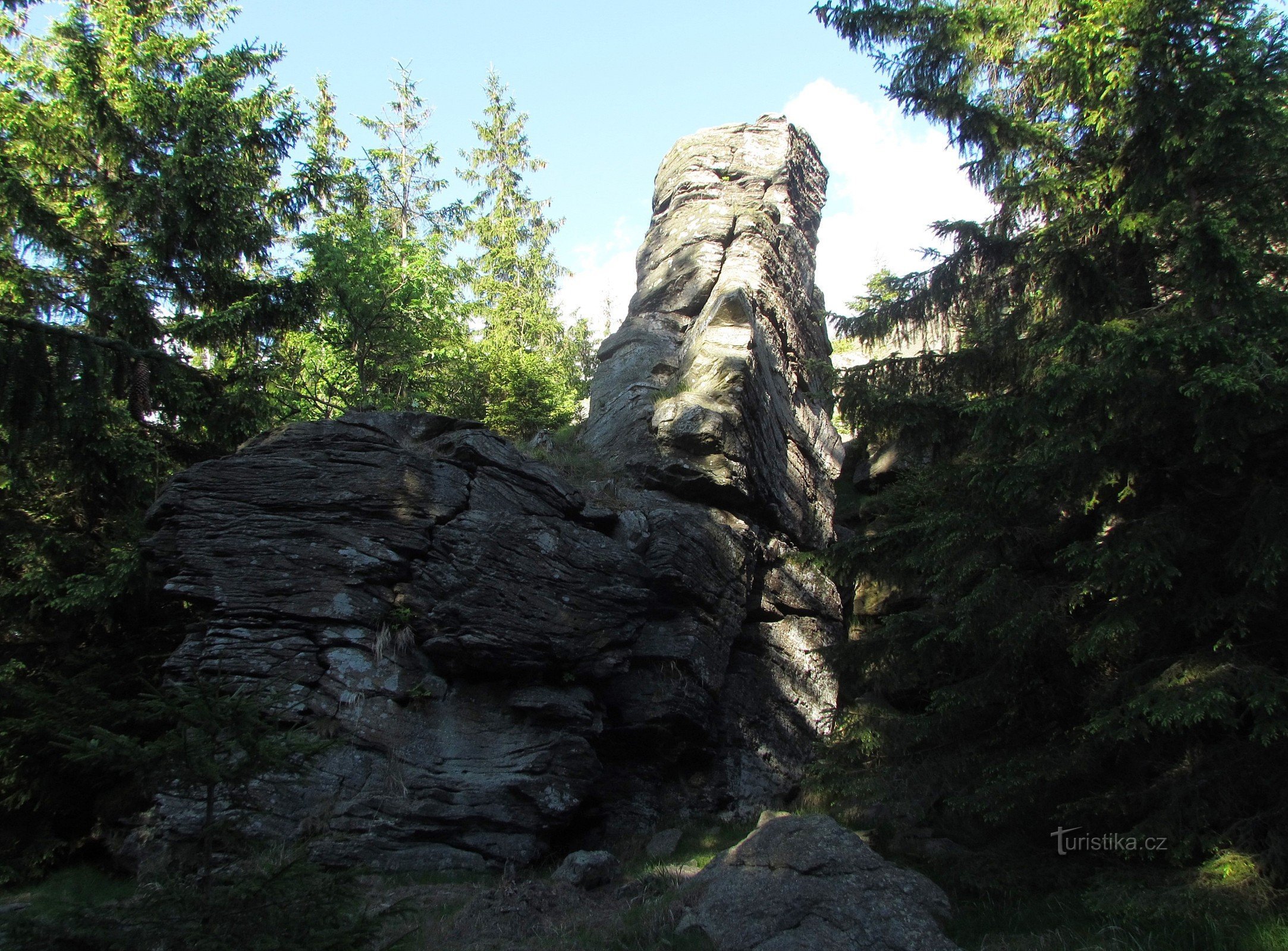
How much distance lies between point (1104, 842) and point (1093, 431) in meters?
3.52

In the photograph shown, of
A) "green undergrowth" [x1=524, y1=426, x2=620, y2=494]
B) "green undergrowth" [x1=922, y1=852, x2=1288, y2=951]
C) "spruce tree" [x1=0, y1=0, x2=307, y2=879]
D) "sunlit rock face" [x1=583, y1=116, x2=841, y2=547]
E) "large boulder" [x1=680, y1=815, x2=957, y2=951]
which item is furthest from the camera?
"sunlit rock face" [x1=583, y1=116, x2=841, y2=547]

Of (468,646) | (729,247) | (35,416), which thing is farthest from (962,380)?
(729,247)

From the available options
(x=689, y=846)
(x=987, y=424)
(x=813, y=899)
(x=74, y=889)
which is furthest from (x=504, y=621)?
(x=987, y=424)

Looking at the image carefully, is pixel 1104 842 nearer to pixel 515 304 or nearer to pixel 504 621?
pixel 504 621

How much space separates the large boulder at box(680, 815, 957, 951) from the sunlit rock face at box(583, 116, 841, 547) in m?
5.29

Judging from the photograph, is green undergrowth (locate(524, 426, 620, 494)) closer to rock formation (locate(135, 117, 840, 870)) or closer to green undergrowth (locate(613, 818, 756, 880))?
rock formation (locate(135, 117, 840, 870))

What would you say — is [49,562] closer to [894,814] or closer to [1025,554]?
[894,814]

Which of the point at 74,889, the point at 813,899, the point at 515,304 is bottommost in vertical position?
the point at 813,899

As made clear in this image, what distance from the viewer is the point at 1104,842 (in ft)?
23.7

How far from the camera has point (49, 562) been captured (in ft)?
37.5

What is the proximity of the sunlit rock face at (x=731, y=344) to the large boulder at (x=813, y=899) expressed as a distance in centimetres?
529

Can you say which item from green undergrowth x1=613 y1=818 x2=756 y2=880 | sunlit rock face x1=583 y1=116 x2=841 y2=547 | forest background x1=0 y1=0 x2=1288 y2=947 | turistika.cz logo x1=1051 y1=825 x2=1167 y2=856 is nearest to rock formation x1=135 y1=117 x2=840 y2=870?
sunlit rock face x1=583 y1=116 x2=841 y2=547

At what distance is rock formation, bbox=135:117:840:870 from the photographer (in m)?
9.84

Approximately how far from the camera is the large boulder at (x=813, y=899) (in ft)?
21.3
